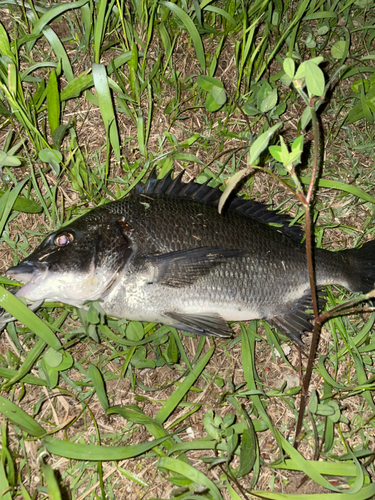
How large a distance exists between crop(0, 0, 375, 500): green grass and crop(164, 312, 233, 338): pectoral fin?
0.26m

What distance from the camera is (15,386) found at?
9.13ft

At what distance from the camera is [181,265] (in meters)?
2.55

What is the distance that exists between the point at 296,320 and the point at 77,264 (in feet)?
5.28

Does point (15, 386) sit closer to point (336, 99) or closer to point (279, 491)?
point (279, 491)

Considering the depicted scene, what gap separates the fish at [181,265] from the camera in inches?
98.0

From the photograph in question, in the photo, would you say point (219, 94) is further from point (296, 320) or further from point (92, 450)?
point (92, 450)

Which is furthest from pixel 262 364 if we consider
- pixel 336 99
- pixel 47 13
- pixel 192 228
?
pixel 47 13

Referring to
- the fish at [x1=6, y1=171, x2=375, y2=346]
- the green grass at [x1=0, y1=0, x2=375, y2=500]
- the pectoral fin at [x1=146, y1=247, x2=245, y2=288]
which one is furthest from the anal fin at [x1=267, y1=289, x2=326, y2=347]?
the pectoral fin at [x1=146, y1=247, x2=245, y2=288]

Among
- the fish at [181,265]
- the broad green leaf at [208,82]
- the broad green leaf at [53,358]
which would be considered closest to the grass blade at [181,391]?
the fish at [181,265]

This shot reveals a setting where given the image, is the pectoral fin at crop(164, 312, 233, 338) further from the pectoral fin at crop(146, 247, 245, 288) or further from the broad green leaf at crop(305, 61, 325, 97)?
the broad green leaf at crop(305, 61, 325, 97)

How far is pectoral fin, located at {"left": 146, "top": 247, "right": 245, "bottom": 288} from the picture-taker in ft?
8.32

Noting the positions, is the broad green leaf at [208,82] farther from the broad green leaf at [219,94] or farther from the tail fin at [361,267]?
the tail fin at [361,267]

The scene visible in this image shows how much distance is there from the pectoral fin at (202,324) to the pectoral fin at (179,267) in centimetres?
22

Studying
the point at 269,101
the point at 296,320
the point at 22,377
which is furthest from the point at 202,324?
the point at 269,101
